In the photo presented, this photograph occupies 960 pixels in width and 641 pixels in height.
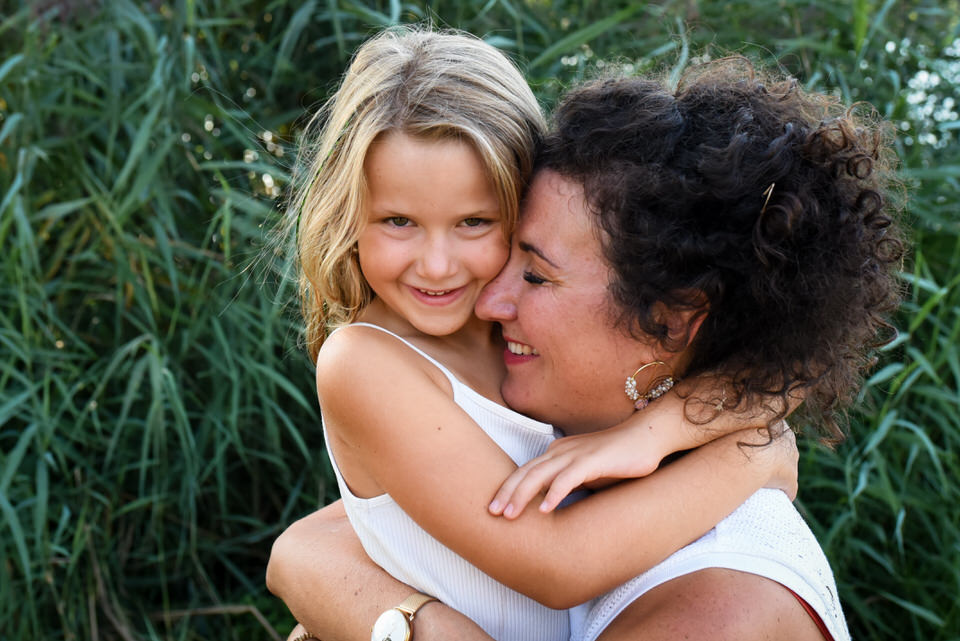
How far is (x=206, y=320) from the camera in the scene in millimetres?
2994

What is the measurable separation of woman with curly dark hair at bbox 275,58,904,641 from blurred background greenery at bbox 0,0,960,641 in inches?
41.7

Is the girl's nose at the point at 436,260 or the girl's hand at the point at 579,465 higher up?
the girl's nose at the point at 436,260

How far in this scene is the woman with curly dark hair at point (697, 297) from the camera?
5.21 ft

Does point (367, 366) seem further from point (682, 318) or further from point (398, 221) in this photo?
point (682, 318)

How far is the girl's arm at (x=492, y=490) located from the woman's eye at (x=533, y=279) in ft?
0.86

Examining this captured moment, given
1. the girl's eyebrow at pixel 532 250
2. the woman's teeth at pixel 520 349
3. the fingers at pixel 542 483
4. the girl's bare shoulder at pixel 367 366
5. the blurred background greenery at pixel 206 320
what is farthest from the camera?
the blurred background greenery at pixel 206 320

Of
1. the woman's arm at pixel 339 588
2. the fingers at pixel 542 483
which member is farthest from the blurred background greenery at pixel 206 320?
the fingers at pixel 542 483

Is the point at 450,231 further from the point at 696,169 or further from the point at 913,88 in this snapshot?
the point at 913,88

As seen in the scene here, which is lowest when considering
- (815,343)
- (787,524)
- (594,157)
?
(787,524)

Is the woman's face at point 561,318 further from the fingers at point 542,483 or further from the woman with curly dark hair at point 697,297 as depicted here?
the fingers at point 542,483

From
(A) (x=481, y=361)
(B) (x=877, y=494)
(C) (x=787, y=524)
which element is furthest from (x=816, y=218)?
(B) (x=877, y=494)

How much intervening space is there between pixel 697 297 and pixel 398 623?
0.76m

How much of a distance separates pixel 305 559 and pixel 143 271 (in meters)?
1.35

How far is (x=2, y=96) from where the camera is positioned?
Answer: 3.05m
